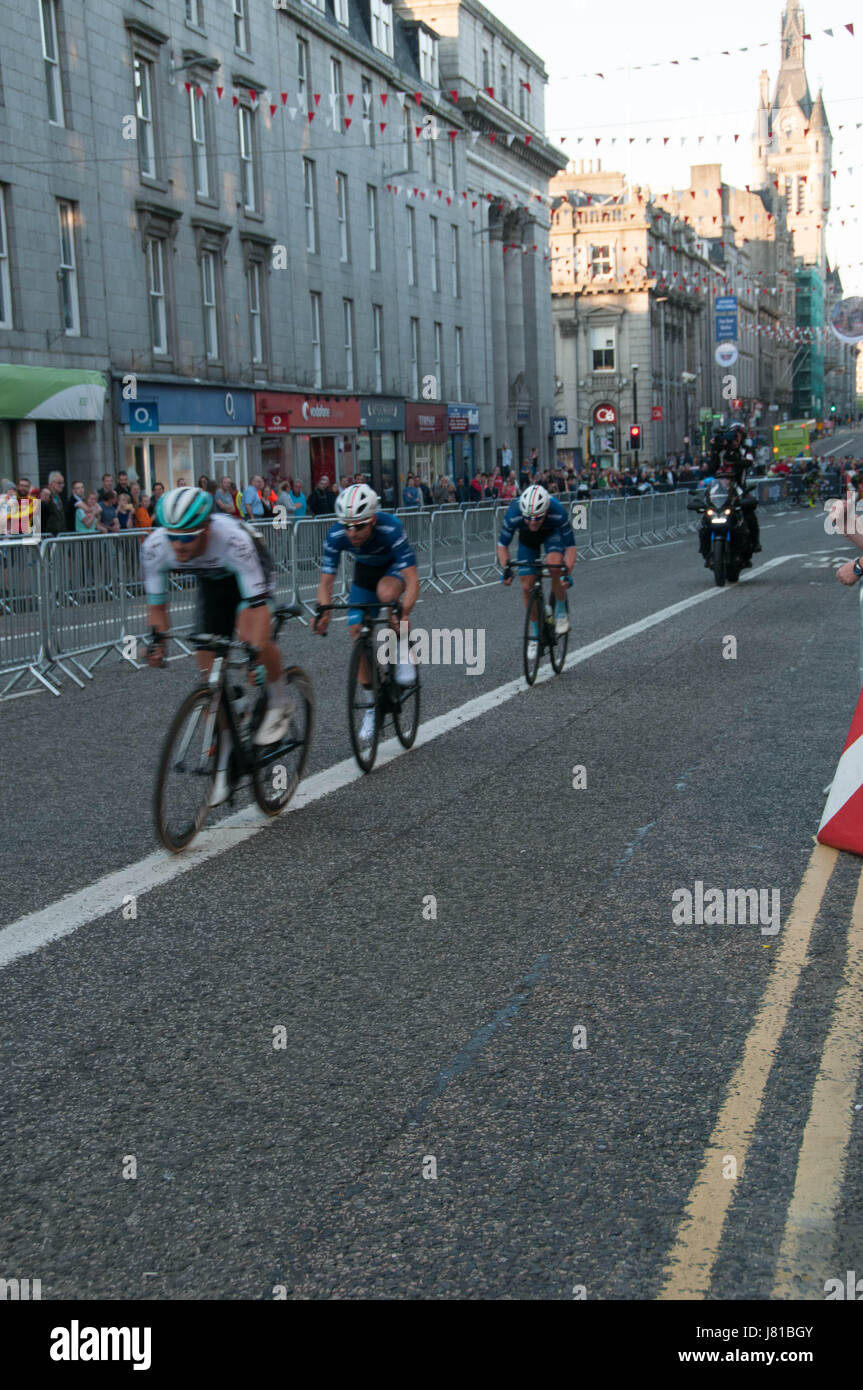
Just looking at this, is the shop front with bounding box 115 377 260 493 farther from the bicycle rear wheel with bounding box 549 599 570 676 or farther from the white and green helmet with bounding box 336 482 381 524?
the white and green helmet with bounding box 336 482 381 524

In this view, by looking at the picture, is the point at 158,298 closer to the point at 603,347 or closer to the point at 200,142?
the point at 200,142

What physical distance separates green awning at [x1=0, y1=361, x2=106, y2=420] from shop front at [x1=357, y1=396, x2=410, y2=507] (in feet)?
48.8

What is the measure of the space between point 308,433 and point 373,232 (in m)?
9.22

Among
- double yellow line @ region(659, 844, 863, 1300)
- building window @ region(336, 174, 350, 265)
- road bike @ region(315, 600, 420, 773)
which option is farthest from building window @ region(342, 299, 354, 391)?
double yellow line @ region(659, 844, 863, 1300)

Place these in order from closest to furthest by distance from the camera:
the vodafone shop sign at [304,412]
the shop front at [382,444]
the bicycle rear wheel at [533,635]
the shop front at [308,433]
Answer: the bicycle rear wheel at [533,635]
the vodafone shop sign at [304,412]
the shop front at [308,433]
the shop front at [382,444]

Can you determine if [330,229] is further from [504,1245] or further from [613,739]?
[504,1245]

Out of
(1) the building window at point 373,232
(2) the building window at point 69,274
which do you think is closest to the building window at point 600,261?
(1) the building window at point 373,232

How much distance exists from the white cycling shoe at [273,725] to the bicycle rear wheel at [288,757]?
0.05 meters

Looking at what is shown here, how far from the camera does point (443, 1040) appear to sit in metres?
4.41

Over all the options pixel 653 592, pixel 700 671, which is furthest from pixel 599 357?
pixel 700 671

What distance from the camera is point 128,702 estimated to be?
1198 centimetres

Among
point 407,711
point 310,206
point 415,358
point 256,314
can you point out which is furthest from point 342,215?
point 407,711

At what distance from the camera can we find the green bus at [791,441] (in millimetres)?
87562

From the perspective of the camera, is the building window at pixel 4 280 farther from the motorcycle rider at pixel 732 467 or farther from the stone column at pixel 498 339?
the stone column at pixel 498 339
